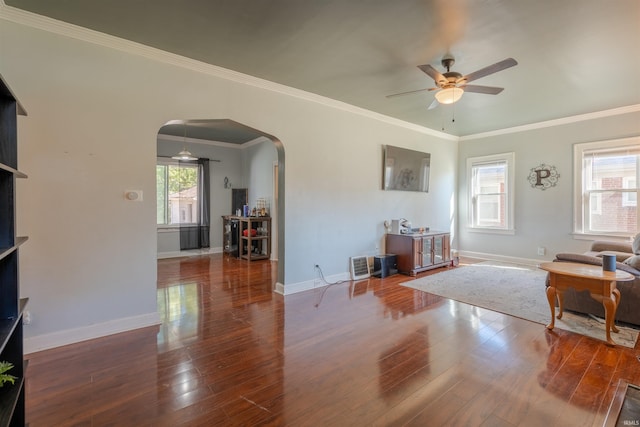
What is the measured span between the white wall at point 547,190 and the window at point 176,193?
6638 millimetres

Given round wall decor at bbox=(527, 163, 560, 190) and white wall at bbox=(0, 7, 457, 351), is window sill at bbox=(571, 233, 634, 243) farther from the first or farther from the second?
white wall at bbox=(0, 7, 457, 351)

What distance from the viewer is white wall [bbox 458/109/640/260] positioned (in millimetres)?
4992

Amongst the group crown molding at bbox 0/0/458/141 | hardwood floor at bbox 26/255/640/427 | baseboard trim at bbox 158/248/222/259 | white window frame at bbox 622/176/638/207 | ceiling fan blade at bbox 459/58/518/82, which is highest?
crown molding at bbox 0/0/458/141

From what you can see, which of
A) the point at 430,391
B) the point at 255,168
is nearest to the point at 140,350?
the point at 430,391

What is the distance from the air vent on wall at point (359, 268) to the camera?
15.4 feet

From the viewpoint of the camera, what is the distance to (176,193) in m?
6.96

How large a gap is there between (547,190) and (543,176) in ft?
0.90

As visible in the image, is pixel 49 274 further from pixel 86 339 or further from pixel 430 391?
pixel 430 391

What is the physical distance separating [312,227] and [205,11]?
2764 mm

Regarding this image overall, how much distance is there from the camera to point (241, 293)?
157 inches

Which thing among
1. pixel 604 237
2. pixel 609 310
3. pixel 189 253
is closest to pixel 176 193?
pixel 189 253

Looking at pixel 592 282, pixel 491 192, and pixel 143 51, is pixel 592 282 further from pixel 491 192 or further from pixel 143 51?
pixel 143 51

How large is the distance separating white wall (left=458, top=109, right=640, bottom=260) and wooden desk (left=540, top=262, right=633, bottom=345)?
2957 millimetres

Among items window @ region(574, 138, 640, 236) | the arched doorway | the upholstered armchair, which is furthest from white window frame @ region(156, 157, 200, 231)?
window @ region(574, 138, 640, 236)
